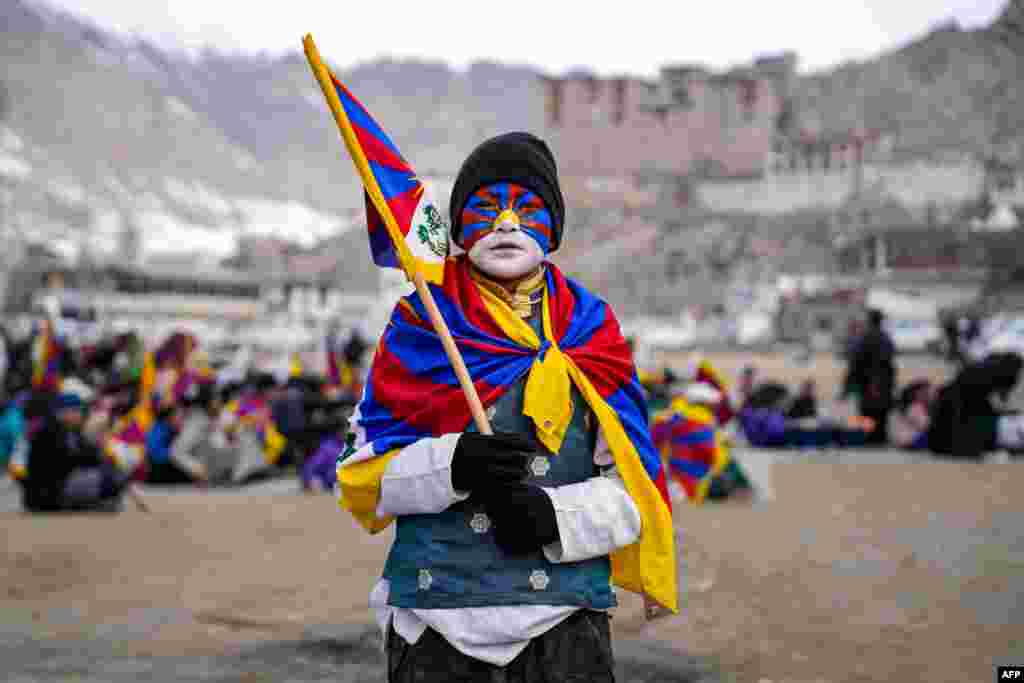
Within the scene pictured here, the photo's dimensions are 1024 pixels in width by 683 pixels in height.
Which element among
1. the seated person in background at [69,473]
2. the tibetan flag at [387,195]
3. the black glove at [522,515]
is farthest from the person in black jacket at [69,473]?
the black glove at [522,515]

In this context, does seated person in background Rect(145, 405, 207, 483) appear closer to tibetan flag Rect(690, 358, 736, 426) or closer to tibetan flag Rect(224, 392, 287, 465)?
tibetan flag Rect(224, 392, 287, 465)

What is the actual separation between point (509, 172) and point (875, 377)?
10.7m

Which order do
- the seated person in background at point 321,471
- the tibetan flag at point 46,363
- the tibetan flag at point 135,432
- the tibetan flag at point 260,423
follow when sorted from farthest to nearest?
the tibetan flag at point 46,363, the tibetan flag at point 260,423, the tibetan flag at point 135,432, the seated person in background at point 321,471

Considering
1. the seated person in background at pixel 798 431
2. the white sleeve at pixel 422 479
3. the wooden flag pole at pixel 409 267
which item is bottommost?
the seated person in background at pixel 798 431

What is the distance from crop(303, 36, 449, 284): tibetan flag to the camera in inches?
114

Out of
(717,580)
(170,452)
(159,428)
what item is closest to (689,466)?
(717,580)

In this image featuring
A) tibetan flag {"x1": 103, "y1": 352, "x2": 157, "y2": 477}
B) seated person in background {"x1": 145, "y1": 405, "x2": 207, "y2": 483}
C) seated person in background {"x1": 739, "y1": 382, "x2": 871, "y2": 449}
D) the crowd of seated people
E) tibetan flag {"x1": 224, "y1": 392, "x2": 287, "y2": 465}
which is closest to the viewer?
the crowd of seated people

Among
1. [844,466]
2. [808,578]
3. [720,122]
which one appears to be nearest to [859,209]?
[720,122]

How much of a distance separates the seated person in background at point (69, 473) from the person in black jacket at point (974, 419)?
732 cm

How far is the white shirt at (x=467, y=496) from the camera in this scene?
270 cm

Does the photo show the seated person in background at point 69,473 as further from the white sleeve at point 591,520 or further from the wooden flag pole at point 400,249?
the white sleeve at point 591,520

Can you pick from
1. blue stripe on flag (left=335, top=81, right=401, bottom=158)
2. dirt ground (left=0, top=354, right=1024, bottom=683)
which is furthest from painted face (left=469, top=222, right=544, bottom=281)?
dirt ground (left=0, top=354, right=1024, bottom=683)

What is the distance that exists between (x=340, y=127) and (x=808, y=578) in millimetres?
4138

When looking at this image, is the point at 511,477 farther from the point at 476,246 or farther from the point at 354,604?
the point at 354,604
